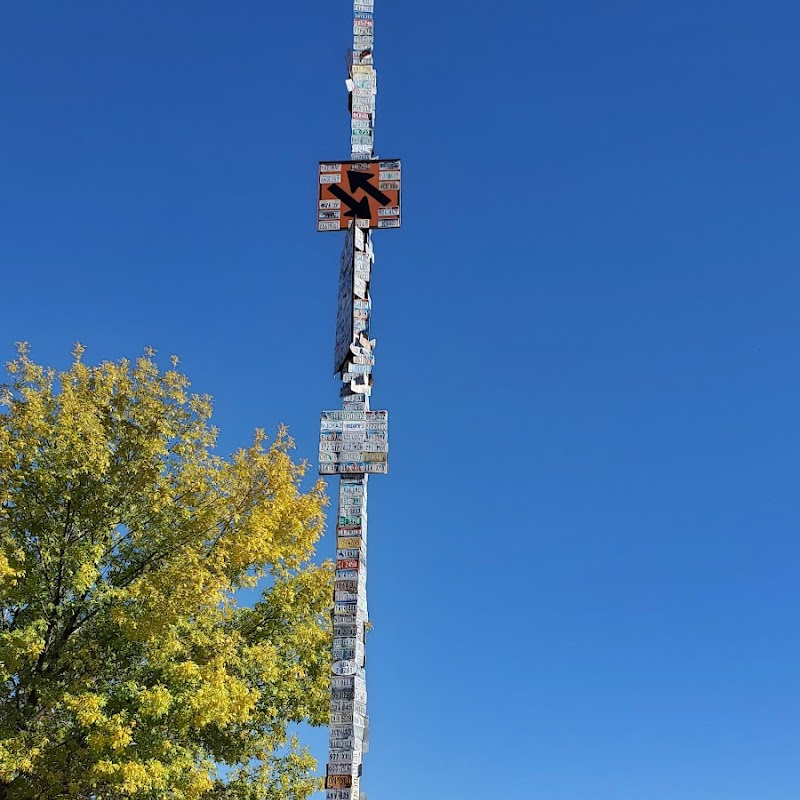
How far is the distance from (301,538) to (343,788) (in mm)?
6930

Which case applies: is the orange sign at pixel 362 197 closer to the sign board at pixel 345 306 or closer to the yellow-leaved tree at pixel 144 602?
the sign board at pixel 345 306

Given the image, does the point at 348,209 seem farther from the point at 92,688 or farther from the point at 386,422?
the point at 92,688

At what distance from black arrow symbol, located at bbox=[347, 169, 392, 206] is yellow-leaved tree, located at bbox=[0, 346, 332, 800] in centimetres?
544

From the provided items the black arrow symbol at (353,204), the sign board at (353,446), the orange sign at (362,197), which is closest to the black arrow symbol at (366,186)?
the orange sign at (362,197)

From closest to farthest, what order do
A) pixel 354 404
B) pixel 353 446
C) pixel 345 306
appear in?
pixel 353 446, pixel 354 404, pixel 345 306

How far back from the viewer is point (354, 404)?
497 inches

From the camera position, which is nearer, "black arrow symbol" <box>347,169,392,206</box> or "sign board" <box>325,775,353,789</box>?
"sign board" <box>325,775,353,789</box>

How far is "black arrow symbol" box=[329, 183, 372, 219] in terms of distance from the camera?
45.0ft

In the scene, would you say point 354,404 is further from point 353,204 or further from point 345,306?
point 353,204

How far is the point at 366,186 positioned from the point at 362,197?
0.18 meters

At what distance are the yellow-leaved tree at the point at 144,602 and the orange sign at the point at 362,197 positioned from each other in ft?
16.6

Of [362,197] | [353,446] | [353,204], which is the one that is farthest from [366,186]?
[353,446]

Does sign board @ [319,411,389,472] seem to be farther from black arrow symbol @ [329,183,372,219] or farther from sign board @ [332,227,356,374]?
black arrow symbol @ [329,183,372,219]

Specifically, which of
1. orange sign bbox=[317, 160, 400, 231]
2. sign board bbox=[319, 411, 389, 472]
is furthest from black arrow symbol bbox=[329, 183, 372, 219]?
sign board bbox=[319, 411, 389, 472]
